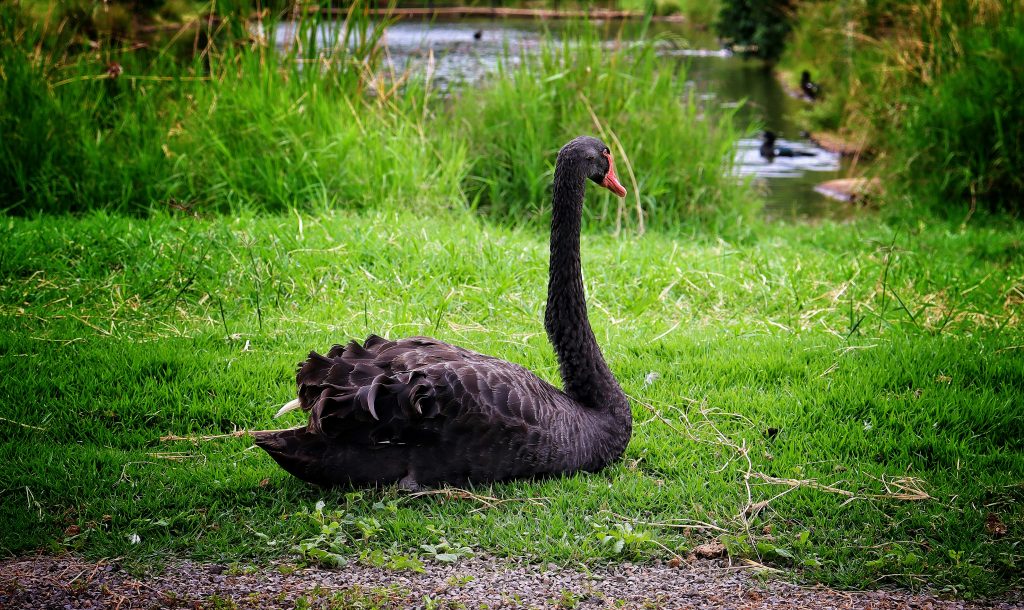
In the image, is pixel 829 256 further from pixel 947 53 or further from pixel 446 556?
pixel 446 556

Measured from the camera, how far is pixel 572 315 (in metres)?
4.00

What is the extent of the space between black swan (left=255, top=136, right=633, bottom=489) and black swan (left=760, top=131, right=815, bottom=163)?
940cm

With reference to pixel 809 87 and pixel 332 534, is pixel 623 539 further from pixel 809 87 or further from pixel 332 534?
pixel 809 87

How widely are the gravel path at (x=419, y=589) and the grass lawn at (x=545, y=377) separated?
9cm

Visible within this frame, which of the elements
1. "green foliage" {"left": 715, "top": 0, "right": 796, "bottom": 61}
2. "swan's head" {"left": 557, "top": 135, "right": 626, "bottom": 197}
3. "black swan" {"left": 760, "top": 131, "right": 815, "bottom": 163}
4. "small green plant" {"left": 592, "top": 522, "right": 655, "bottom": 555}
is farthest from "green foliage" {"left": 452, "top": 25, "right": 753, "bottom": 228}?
"green foliage" {"left": 715, "top": 0, "right": 796, "bottom": 61}

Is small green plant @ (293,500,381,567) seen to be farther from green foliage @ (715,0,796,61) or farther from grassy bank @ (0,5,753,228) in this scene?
green foliage @ (715,0,796,61)

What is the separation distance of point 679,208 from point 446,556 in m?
5.72

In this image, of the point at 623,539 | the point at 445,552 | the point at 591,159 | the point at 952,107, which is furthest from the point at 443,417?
the point at 952,107

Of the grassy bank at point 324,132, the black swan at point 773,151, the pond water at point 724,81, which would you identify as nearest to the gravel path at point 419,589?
the grassy bank at point 324,132

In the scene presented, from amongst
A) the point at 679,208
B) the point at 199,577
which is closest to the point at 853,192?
the point at 679,208

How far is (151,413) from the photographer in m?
4.36

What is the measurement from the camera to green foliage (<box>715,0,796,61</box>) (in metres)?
22.5

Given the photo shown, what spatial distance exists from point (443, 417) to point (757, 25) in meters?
22.0

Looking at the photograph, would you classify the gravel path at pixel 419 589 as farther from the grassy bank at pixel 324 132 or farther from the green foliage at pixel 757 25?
the green foliage at pixel 757 25
